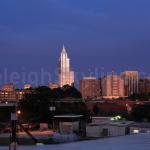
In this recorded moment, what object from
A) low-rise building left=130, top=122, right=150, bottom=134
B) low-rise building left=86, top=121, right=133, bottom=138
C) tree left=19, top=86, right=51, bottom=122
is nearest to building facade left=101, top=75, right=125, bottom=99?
tree left=19, top=86, right=51, bottom=122

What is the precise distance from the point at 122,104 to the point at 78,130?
204ft

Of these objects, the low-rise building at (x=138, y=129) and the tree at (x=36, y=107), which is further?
the tree at (x=36, y=107)

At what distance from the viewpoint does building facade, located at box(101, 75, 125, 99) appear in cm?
16088

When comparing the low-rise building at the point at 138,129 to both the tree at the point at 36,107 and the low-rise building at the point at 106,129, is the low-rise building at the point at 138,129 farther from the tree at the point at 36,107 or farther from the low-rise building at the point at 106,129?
the tree at the point at 36,107

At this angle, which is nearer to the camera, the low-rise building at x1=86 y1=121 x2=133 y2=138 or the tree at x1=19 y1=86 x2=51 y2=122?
the low-rise building at x1=86 y1=121 x2=133 y2=138

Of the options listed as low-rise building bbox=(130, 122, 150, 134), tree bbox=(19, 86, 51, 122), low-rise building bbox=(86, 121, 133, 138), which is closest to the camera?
low-rise building bbox=(130, 122, 150, 134)

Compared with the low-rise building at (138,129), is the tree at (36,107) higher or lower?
higher

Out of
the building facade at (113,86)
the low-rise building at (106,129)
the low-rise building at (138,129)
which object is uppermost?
the building facade at (113,86)

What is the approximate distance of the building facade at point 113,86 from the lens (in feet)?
528

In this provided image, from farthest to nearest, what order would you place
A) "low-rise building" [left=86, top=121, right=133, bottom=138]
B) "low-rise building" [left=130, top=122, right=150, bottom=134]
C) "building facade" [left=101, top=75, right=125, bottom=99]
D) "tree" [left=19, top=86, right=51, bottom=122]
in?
"building facade" [left=101, top=75, right=125, bottom=99] → "tree" [left=19, top=86, right=51, bottom=122] → "low-rise building" [left=86, top=121, right=133, bottom=138] → "low-rise building" [left=130, top=122, right=150, bottom=134]

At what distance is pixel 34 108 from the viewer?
55000 millimetres

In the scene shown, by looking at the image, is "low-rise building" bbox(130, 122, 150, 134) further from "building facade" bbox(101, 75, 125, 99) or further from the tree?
"building facade" bbox(101, 75, 125, 99)

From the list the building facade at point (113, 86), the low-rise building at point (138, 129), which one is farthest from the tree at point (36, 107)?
the building facade at point (113, 86)

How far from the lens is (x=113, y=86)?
162625mm
